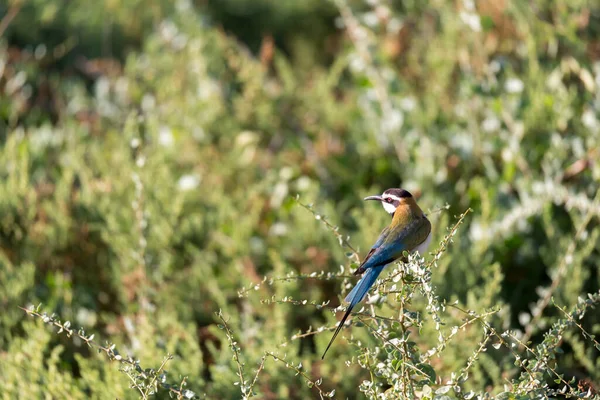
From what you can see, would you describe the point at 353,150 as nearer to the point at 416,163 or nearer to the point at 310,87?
the point at 416,163

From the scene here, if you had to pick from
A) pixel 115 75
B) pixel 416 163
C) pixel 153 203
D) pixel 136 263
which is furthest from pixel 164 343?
pixel 115 75

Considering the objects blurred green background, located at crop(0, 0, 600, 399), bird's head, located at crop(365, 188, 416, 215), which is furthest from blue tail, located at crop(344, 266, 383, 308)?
blurred green background, located at crop(0, 0, 600, 399)

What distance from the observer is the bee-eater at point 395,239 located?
2205 millimetres

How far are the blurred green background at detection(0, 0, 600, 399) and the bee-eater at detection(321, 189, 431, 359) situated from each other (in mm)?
440

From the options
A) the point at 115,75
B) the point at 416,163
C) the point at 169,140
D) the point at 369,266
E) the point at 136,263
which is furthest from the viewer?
the point at 115,75

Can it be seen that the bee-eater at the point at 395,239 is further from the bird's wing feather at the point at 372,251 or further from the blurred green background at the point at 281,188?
the blurred green background at the point at 281,188

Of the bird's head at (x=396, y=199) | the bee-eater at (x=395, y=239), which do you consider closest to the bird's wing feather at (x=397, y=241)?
the bee-eater at (x=395, y=239)

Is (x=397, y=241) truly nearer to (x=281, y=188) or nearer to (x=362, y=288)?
(x=362, y=288)

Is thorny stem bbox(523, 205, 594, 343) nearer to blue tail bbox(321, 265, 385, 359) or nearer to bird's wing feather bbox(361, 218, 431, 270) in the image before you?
bird's wing feather bbox(361, 218, 431, 270)

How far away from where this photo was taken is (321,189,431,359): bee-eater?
221 cm

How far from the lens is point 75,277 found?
396cm

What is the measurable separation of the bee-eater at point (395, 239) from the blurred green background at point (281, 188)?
1.45 ft

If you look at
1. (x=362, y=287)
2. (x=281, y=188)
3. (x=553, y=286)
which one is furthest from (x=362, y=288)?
(x=281, y=188)

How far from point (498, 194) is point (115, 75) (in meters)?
2.67
